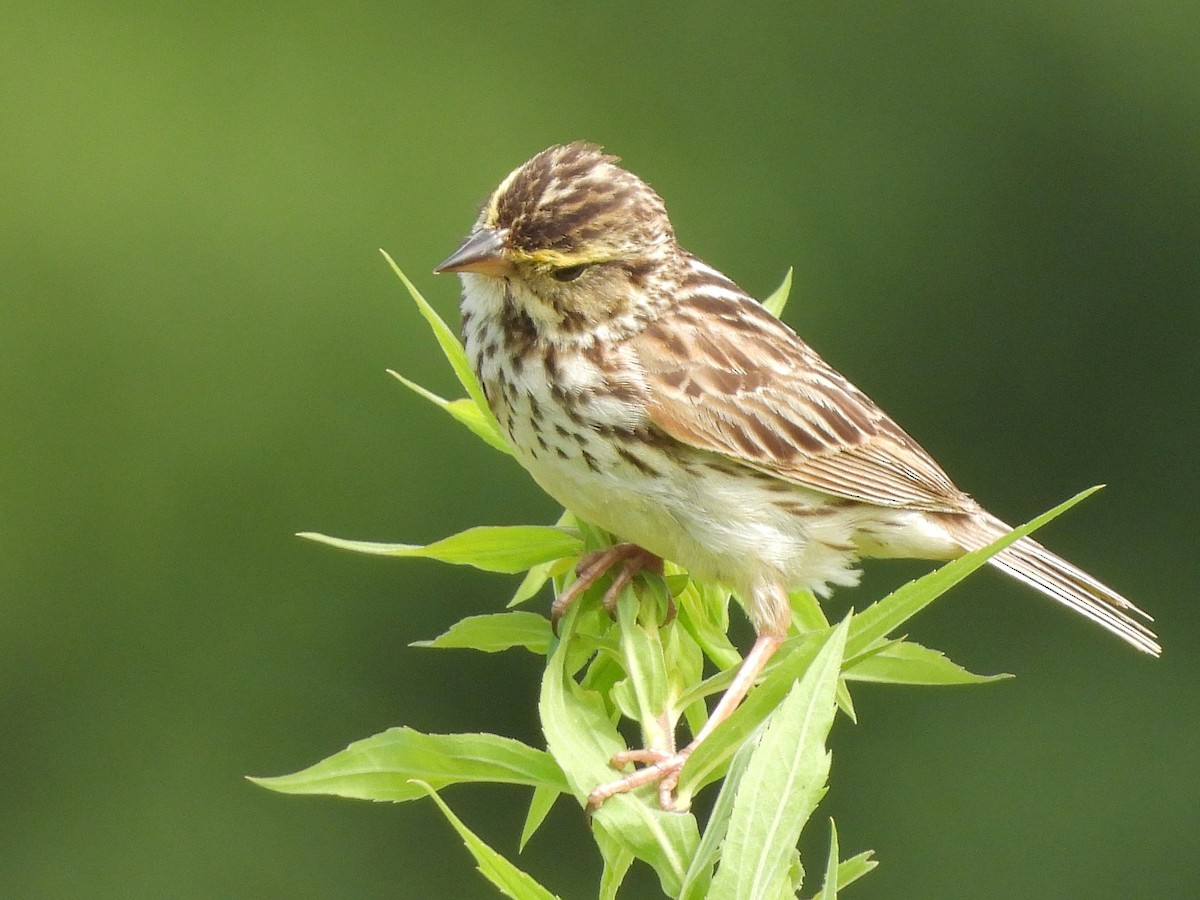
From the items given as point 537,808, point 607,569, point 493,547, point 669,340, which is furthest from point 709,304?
point 537,808

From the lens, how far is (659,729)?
1415mm

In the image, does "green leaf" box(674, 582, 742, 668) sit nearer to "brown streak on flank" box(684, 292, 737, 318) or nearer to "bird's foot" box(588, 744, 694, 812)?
"bird's foot" box(588, 744, 694, 812)

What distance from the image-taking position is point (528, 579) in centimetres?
177

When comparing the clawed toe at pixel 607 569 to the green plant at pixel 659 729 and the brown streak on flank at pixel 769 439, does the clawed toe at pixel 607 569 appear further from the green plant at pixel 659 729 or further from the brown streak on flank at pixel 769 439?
the brown streak on flank at pixel 769 439

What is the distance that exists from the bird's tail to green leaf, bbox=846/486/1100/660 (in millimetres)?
1081

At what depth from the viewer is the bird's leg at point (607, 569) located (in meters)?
1.62

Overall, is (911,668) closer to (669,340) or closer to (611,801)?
(611,801)

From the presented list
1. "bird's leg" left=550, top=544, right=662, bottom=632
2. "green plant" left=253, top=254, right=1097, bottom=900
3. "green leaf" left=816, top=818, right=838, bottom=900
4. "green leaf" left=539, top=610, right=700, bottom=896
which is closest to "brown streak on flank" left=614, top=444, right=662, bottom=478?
"bird's leg" left=550, top=544, right=662, bottom=632

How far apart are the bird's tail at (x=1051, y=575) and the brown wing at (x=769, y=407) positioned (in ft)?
0.16

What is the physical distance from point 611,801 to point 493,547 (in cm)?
35

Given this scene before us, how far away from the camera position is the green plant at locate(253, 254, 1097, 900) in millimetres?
1124

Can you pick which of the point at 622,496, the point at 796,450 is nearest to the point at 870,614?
the point at 622,496

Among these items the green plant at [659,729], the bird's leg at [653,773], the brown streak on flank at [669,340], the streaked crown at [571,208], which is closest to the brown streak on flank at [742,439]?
the brown streak on flank at [669,340]

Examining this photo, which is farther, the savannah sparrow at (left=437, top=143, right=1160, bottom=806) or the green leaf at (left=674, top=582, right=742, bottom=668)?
the savannah sparrow at (left=437, top=143, right=1160, bottom=806)
